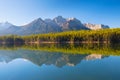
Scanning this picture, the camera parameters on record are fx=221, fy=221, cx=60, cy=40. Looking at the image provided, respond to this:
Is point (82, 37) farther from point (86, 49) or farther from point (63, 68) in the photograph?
point (63, 68)

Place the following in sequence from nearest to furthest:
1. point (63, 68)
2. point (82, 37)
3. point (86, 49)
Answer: point (63, 68) → point (86, 49) → point (82, 37)

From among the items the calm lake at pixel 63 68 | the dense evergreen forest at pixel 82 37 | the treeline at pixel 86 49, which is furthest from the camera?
the dense evergreen forest at pixel 82 37

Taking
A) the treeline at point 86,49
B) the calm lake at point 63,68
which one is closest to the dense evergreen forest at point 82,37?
the treeline at point 86,49

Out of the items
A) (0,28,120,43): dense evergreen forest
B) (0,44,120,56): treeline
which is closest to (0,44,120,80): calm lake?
(0,44,120,56): treeline

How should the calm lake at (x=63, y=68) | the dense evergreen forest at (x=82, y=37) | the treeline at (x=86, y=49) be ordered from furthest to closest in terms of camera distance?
the dense evergreen forest at (x=82, y=37) → the treeline at (x=86, y=49) → the calm lake at (x=63, y=68)

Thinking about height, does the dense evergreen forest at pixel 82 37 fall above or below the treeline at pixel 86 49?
above

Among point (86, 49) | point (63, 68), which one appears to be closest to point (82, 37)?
point (86, 49)

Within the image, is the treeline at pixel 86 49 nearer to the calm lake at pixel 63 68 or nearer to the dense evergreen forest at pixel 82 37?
the calm lake at pixel 63 68

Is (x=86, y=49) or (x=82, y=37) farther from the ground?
(x=82, y=37)

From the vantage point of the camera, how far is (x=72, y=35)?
476 ft

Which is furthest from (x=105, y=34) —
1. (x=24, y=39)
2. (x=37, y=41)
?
(x=24, y=39)

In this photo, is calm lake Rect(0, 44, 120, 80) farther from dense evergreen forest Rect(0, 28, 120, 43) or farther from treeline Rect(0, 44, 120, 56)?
dense evergreen forest Rect(0, 28, 120, 43)

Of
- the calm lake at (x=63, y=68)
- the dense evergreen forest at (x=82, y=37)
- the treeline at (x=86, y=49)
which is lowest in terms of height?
the calm lake at (x=63, y=68)

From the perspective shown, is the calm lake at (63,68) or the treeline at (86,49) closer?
the calm lake at (63,68)
